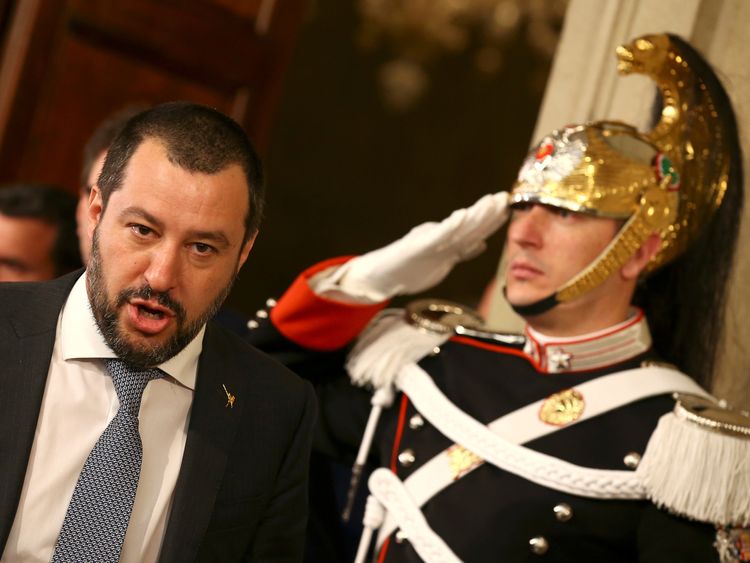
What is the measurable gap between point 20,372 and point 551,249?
0.93m

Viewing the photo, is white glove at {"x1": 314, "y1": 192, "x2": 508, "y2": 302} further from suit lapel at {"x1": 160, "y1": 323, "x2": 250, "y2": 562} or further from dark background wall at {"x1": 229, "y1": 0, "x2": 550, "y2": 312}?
dark background wall at {"x1": 229, "y1": 0, "x2": 550, "y2": 312}

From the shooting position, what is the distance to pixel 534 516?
5.80 ft

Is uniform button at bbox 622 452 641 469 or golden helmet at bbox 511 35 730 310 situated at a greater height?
golden helmet at bbox 511 35 730 310

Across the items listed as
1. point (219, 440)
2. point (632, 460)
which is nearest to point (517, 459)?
point (632, 460)

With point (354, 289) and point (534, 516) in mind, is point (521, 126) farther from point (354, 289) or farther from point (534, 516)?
point (534, 516)

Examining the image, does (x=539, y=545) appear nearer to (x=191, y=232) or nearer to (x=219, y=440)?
(x=219, y=440)

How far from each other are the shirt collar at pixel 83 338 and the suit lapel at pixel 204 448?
1.5 inches

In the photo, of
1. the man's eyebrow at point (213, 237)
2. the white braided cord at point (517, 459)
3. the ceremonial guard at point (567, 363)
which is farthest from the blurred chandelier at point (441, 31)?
the man's eyebrow at point (213, 237)

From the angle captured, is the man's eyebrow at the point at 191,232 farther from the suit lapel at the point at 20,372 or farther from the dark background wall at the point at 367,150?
the dark background wall at the point at 367,150

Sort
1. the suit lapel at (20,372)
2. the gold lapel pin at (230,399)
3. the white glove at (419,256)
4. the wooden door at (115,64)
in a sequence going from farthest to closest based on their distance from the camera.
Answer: the wooden door at (115,64) < the white glove at (419,256) < the gold lapel pin at (230,399) < the suit lapel at (20,372)

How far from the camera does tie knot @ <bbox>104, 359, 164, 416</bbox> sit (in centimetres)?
129

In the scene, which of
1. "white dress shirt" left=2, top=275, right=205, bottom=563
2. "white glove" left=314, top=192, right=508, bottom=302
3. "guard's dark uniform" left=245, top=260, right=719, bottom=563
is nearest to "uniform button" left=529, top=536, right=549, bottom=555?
"guard's dark uniform" left=245, top=260, right=719, bottom=563

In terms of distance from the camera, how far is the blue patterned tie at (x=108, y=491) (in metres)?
1.23

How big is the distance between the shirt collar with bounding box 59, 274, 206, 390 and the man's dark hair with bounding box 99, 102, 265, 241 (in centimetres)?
12
